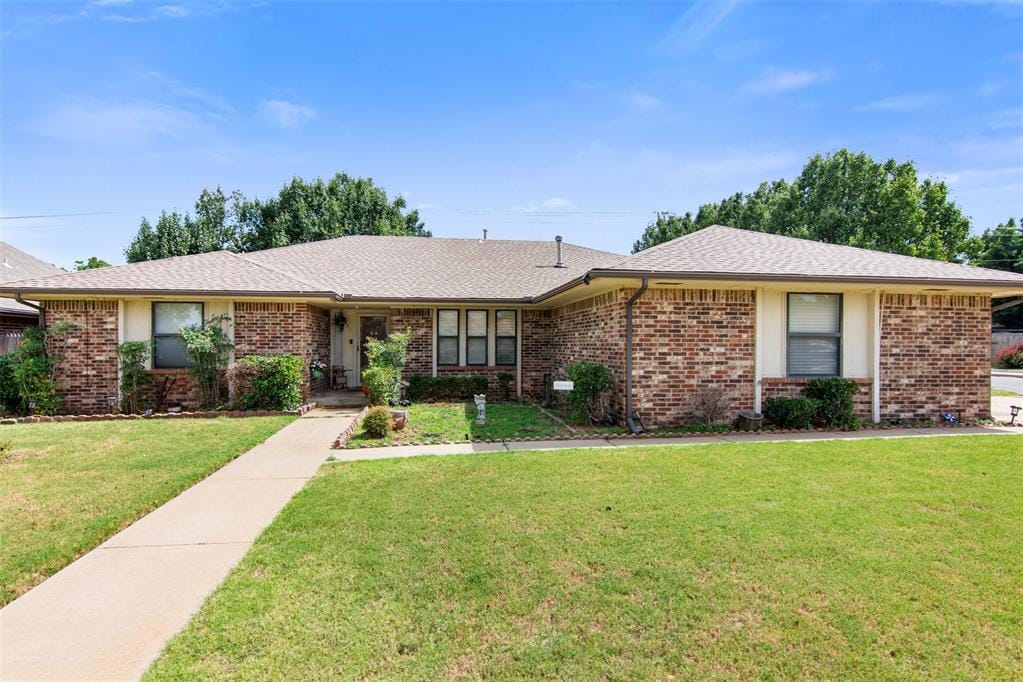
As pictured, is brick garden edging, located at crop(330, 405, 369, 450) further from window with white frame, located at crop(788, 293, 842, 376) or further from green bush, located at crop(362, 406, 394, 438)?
window with white frame, located at crop(788, 293, 842, 376)

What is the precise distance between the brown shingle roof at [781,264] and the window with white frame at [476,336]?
5.18 meters

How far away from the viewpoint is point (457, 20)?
10109 mm

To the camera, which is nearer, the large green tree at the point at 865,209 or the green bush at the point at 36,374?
the green bush at the point at 36,374

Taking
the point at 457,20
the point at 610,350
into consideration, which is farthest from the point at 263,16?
the point at 610,350

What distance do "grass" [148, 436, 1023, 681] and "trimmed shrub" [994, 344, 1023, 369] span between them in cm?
3058

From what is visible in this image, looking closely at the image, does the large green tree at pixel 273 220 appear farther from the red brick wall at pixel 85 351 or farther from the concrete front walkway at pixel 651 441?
the concrete front walkway at pixel 651 441

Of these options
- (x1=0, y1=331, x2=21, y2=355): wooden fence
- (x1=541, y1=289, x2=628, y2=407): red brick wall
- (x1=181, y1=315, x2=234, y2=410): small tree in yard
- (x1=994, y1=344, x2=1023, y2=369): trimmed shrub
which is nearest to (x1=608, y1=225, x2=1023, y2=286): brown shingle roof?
(x1=541, y1=289, x2=628, y2=407): red brick wall

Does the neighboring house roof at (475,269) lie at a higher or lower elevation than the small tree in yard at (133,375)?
higher

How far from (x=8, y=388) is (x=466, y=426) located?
908cm

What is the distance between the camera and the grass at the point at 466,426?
802cm

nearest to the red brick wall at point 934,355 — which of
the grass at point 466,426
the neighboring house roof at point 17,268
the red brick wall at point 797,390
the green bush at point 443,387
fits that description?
the red brick wall at point 797,390

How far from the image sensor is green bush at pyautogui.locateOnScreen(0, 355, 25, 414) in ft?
33.3

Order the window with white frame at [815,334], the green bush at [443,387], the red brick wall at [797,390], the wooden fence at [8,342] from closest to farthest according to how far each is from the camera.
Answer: the red brick wall at [797,390] → the window with white frame at [815,334] → the green bush at [443,387] → the wooden fence at [8,342]

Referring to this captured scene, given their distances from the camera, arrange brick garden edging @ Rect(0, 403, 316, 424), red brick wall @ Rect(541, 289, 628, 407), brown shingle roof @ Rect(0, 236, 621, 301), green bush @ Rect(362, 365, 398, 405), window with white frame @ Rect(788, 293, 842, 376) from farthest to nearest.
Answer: brown shingle roof @ Rect(0, 236, 621, 301), green bush @ Rect(362, 365, 398, 405), brick garden edging @ Rect(0, 403, 316, 424), window with white frame @ Rect(788, 293, 842, 376), red brick wall @ Rect(541, 289, 628, 407)
